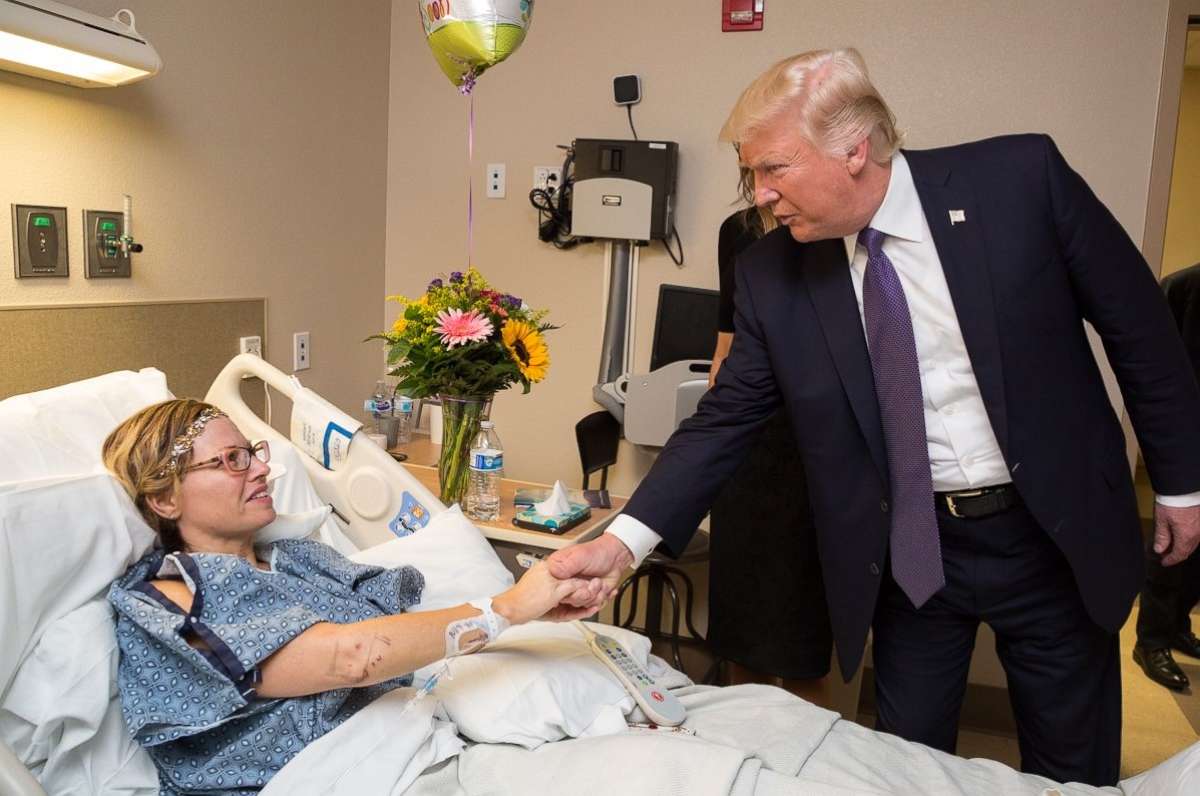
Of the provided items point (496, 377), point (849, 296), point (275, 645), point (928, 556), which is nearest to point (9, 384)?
point (496, 377)

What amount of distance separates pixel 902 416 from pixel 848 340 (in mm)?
156

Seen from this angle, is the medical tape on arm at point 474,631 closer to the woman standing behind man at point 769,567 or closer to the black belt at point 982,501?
the black belt at point 982,501

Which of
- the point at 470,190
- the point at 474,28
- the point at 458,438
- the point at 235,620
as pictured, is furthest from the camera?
the point at 470,190

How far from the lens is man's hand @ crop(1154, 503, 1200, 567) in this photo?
1.62m

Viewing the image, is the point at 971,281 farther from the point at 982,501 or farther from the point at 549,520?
the point at 549,520

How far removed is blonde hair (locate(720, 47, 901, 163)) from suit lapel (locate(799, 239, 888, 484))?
217mm

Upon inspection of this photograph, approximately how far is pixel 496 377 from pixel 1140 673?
279 centimetres

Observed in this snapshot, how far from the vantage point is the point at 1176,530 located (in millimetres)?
1634

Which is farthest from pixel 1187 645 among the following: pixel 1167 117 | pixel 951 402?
pixel 951 402

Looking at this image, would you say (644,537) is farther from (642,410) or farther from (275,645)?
(642,410)

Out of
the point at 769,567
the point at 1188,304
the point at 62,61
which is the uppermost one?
the point at 62,61

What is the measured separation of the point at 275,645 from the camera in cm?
136

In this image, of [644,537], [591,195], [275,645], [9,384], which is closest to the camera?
[275,645]

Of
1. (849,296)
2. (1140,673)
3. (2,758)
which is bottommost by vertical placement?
(1140,673)
